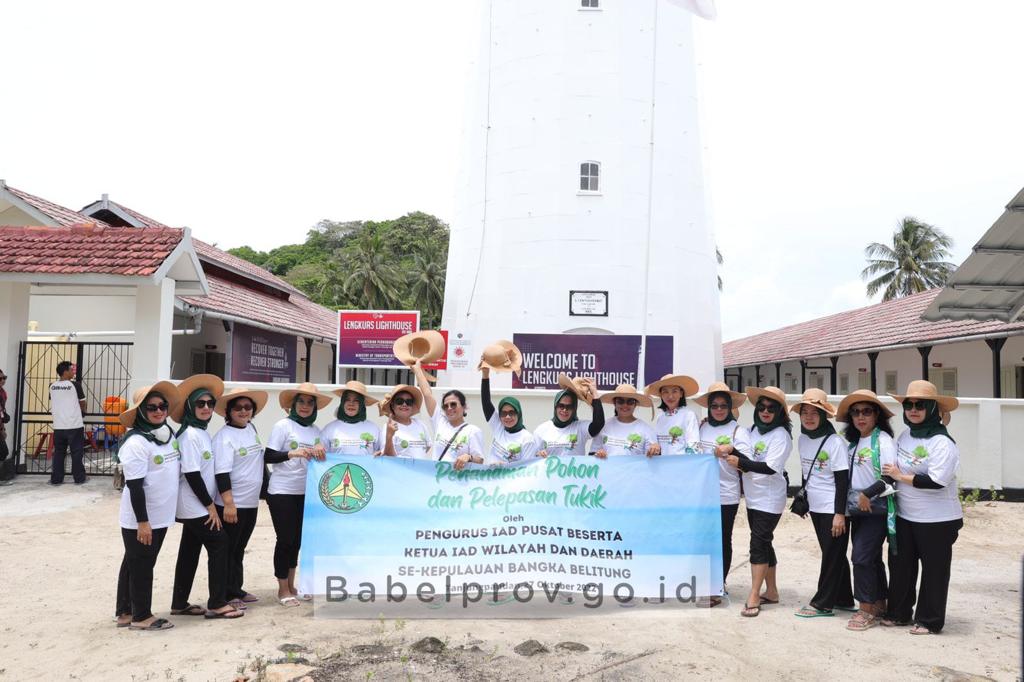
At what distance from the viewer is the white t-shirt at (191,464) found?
→ 18.2 ft

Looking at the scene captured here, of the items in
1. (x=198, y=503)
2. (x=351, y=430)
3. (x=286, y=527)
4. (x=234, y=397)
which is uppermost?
(x=234, y=397)

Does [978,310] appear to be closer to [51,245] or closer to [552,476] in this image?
[552,476]

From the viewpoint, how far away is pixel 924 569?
5.60 meters

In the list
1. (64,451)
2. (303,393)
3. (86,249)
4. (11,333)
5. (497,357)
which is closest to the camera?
(303,393)

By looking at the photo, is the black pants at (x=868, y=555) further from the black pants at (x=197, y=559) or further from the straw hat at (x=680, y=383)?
the black pants at (x=197, y=559)

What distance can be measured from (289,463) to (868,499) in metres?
4.26

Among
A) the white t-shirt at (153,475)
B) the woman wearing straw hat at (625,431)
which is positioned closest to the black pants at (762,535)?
the woman wearing straw hat at (625,431)

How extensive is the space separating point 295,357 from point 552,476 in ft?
60.5

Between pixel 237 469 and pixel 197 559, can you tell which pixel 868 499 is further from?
pixel 197 559

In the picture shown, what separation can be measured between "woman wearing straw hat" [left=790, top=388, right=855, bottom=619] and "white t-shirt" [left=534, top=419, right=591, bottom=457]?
1.67 m

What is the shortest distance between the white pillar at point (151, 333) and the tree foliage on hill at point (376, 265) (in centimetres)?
3625

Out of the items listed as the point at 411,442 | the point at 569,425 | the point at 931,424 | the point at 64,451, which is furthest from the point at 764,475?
the point at 64,451

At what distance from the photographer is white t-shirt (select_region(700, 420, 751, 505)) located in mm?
6207

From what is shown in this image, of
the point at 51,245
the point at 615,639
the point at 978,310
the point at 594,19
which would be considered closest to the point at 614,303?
the point at 594,19
